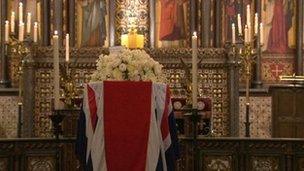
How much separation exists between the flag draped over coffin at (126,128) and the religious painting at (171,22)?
894 cm

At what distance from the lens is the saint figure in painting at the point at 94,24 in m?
14.9

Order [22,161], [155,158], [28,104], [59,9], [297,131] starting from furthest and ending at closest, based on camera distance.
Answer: [59,9], [297,131], [28,104], [22,161], [155,158]

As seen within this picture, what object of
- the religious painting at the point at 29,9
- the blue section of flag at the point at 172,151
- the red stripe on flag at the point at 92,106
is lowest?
the blue section of flag at the point at 172,151

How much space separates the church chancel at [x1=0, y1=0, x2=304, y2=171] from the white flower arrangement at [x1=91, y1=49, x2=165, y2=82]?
0.04 feet

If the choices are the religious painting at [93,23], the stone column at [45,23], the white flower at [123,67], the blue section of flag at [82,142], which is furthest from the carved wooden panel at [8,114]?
the blue section of flag at [82,142]

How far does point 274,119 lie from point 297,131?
1.85 feet

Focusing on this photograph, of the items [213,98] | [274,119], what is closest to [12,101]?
[213,98]

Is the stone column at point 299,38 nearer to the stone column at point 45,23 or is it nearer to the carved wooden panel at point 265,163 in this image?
the stone column at point 45,23

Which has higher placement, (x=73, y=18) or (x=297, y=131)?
(x=73, y=18)


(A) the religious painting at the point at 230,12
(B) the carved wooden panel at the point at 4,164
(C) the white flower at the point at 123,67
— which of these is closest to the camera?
(C) the white flower at the point at 123,67

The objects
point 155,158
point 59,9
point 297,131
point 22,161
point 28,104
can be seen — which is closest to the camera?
point 155,158

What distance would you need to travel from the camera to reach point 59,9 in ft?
48.2

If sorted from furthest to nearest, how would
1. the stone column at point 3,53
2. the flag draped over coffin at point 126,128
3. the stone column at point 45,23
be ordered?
the stone column at point 45,23
the stone column at point 3,53
the flag draped over coffin at point 126,128

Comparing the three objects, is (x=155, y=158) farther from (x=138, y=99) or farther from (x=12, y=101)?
(x=12, y=101)
